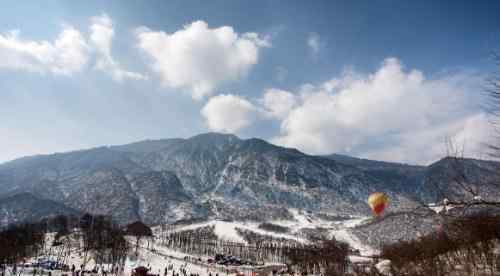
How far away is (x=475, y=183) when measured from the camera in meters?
6.48

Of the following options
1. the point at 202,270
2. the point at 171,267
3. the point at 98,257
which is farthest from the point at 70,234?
the point at 202,270

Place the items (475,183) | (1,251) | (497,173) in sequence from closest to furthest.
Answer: (475,183) → (497,173) → (1,251)

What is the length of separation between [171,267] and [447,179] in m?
109

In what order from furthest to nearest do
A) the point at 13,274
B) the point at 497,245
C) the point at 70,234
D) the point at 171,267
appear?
1. the point at 70,234
2. the point at 171,267
3. the point at 13,274
4. the point at 497,245

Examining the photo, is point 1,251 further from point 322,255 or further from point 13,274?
point 322,255

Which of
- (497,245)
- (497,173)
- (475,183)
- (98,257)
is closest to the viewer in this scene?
(475,183)

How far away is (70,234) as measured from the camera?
124 m

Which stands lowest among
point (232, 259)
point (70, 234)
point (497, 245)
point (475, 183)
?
point (232, 259)

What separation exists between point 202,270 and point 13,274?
6151 centimetres

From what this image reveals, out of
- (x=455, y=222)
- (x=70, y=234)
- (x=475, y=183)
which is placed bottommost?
(x=70, y=234)

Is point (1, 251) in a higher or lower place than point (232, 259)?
higher

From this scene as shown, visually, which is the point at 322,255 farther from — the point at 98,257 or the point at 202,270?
the point at 98,257

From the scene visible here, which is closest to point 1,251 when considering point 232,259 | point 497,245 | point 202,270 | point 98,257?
point 98,257

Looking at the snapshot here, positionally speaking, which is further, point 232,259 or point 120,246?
point 232,259
